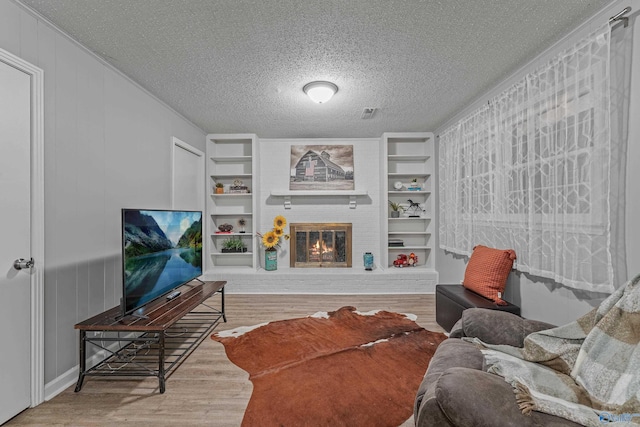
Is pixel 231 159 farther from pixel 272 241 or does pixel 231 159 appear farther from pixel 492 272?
pixel 492 272

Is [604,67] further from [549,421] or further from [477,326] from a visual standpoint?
[549,421]

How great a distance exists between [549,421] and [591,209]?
144cm

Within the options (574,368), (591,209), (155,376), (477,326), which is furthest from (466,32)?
(155,376)

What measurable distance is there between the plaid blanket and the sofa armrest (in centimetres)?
8

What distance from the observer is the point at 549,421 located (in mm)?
1005

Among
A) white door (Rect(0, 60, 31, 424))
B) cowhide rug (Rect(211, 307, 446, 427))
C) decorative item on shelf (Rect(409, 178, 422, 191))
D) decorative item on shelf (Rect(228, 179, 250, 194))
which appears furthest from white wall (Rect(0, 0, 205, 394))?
decorative item on shelf (Rect(409, 178, 422, 191))

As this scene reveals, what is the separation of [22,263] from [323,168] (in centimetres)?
379

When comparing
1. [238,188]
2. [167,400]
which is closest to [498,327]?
[167,400]

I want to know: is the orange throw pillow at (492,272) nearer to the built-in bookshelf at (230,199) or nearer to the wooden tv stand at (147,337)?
the wooden tv stand at (147,337)

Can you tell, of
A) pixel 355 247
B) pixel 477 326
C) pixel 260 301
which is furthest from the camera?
pixel 355 247

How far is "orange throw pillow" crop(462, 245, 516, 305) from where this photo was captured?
8.25ft

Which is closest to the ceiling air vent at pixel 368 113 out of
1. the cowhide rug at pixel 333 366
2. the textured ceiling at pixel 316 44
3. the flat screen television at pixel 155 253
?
the textured ceiling at pixel 316 44

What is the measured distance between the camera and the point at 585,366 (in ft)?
4.25

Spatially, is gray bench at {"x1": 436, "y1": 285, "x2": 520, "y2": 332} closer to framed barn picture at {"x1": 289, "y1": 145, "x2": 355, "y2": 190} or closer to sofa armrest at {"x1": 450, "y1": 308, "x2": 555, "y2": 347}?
sofa armrest at {"x1": 450, "y1": 308, "x2": 555, "y2": 347}
